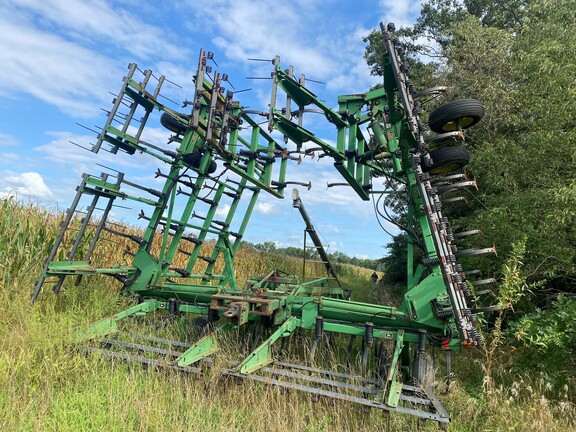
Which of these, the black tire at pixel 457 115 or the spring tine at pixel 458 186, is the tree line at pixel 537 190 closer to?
the spring tine at pixel 458 186

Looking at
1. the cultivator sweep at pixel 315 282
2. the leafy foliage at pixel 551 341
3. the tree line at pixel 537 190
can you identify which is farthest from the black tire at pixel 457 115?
the leafy foliage at pixel 551 341

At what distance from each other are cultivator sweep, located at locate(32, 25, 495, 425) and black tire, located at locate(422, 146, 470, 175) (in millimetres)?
14

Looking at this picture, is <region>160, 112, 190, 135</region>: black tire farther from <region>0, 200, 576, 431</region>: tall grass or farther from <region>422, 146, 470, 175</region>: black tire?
<region>422, 146, 470, 175</region>: black tire

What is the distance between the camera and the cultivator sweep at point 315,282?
3971 mm

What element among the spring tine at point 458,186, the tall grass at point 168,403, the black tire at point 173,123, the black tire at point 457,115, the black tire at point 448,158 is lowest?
the tall grass at point 168,403

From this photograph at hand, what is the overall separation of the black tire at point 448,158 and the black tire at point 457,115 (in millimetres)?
255

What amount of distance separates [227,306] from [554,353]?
3.84 m

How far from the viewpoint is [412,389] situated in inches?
142

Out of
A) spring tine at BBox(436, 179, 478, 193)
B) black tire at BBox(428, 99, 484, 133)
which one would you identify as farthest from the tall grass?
black tire at BBox(428, 99, 484, 133)

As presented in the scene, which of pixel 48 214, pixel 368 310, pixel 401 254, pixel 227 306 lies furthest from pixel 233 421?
pixel 401 254

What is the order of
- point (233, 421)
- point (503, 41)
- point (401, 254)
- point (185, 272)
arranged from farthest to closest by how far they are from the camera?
point (401, 254)
point (503, 41)
point (185, 272)
point (233, 421)

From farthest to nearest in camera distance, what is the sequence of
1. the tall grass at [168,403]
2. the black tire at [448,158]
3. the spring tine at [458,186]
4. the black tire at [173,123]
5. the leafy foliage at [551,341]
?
the black tire at [173,123] < the black tire at [448,158] < the spring tine at [458,186] < the leafy foliage at [551,341] < the tall grass at [168,403]

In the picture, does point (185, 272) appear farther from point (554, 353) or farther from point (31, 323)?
point (554, 353)

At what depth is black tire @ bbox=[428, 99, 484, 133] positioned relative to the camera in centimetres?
434
